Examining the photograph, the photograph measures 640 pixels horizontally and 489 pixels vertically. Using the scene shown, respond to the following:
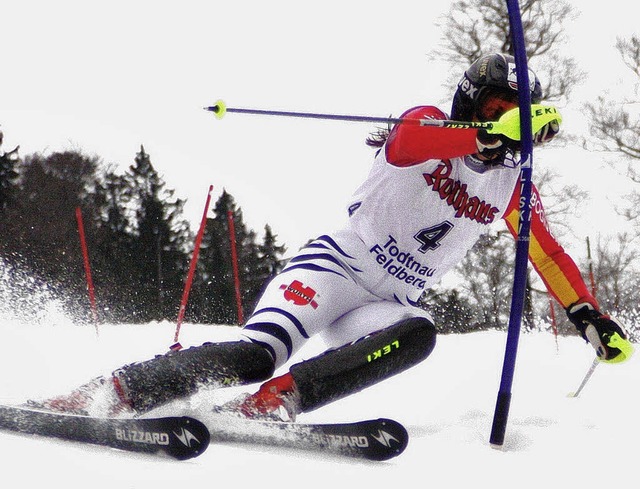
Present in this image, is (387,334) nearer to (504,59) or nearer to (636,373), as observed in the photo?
(504,59)

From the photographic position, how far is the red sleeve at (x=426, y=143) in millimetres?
2135

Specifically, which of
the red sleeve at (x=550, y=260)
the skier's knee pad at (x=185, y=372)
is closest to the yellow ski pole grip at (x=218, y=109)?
the skier's knee pad at (x=185, y=372)

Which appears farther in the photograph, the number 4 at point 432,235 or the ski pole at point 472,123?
the number 4 at point 432,235

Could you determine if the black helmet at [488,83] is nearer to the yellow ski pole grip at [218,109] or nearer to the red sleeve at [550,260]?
the red sleeve at [550,260]

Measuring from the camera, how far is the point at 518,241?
2248mm

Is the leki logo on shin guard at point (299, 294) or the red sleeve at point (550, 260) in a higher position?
the red sleeve at point (550, 260)

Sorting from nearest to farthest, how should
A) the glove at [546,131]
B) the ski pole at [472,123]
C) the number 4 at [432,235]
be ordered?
1. the ski pole at [472,123]
2. the glove at [546,131]
3. the number 4 at [432,235]

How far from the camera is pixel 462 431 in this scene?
2.44 meters

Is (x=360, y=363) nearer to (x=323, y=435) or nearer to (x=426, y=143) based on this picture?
(x=323, y=435)

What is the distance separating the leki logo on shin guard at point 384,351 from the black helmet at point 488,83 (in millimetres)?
836

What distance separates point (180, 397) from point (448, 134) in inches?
Result: 43.0

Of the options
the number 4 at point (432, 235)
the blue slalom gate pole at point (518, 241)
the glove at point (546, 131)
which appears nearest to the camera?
the blue slalom gate pole at point (518, 241)

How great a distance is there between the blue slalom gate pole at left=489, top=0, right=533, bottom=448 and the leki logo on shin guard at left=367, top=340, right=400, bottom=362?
1.10 feet

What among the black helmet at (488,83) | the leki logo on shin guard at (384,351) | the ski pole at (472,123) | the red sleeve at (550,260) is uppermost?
the black helmet at (488,83)
